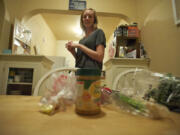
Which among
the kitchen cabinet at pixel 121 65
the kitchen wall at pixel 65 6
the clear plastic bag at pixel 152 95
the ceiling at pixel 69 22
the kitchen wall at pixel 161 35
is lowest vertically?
the clear plastic bag at pixel 152 95

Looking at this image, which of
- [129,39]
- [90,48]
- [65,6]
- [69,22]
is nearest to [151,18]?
[129,39]

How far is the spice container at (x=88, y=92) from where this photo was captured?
0.26m

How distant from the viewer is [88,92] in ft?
0.87

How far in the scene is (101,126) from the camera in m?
0.22

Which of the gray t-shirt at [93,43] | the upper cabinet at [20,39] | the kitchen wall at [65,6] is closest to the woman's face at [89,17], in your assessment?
the gray t-shirt at [93,43]

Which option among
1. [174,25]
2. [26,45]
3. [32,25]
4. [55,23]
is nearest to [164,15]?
[174,25]

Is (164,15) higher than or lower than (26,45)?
higher

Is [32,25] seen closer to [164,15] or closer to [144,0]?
[144,0]

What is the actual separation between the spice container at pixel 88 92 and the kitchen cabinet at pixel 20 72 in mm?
1329

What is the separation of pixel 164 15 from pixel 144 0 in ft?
2.23

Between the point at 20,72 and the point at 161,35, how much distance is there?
75.0 inches

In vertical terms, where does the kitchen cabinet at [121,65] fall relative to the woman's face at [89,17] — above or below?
below

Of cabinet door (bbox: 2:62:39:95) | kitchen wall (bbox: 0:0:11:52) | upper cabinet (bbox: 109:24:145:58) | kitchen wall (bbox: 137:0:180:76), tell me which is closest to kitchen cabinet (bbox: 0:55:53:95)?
cabinet door (bbox: 2:62:39:95)

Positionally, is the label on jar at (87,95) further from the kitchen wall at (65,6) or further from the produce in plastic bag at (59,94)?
the kitchen wall at (65,6)
